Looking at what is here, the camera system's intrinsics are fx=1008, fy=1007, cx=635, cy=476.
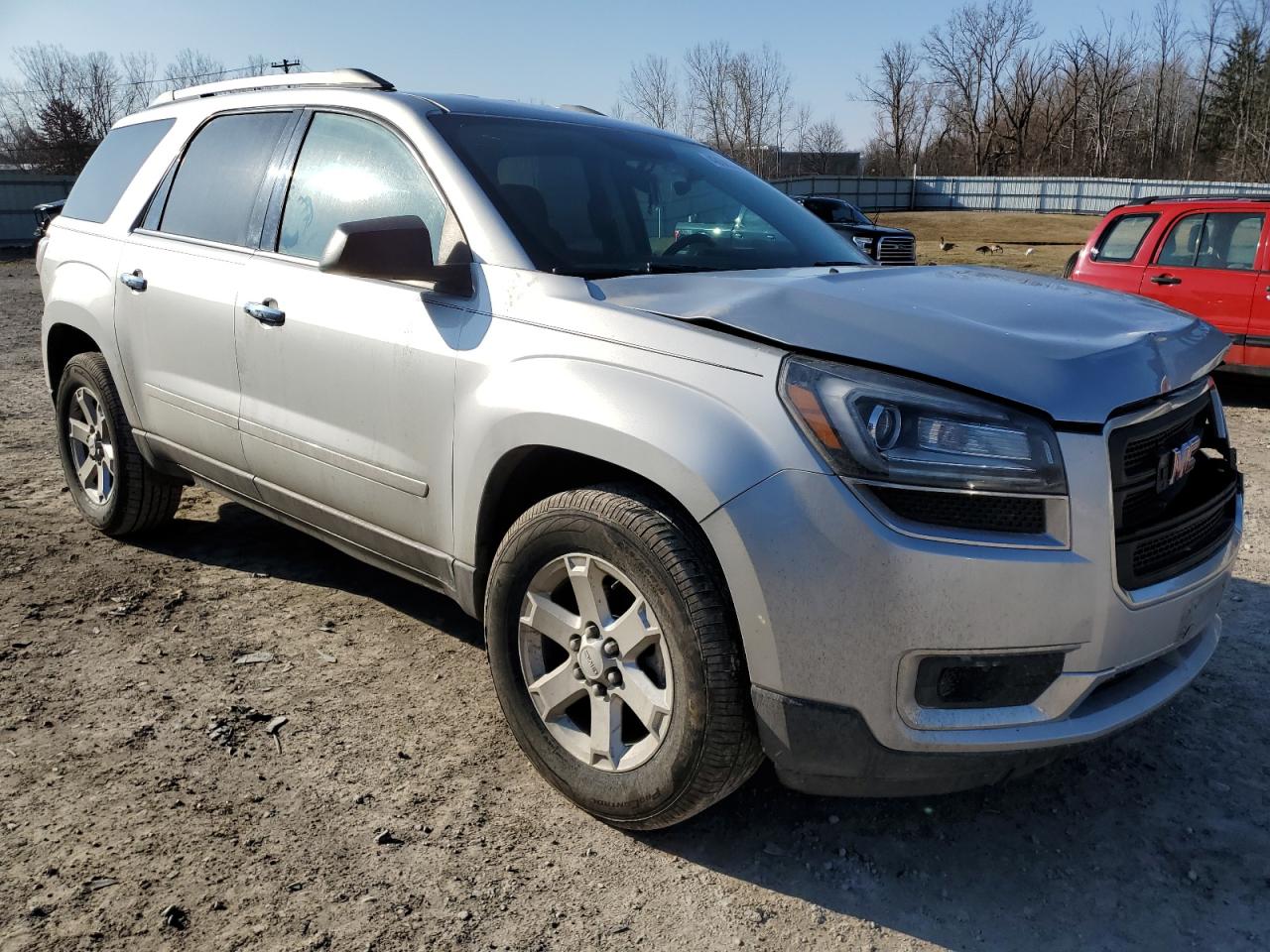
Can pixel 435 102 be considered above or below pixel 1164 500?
above

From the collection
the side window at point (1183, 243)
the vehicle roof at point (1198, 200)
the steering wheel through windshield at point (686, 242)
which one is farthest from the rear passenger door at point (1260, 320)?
the steering wheel through windshield at point (686, 242)

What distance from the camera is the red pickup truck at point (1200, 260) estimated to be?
8.33 metres

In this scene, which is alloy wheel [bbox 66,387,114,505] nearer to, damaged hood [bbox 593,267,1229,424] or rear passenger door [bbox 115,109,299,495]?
rear passenger door [bbox 115,109,299,495]

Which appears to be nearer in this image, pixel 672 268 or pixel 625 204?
pixel 672 268

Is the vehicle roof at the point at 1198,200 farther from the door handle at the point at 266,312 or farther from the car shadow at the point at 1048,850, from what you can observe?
the door handle at the point at 266,312

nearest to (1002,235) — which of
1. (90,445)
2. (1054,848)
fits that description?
(90,445)

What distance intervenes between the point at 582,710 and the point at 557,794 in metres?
0.25

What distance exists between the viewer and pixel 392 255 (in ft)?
8.76

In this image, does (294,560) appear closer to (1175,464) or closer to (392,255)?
(392,255)

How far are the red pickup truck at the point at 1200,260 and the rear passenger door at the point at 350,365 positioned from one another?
7080 millimetres

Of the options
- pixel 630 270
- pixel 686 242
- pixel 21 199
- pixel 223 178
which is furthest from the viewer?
pixel 21 199

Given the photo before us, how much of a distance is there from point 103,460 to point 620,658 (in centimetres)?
319

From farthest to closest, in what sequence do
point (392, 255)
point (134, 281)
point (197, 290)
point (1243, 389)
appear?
point (1243, 389) → point (134, 281) → point (197, 290) → point (392, 255)

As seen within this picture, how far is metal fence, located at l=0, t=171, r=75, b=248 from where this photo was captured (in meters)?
30.9
